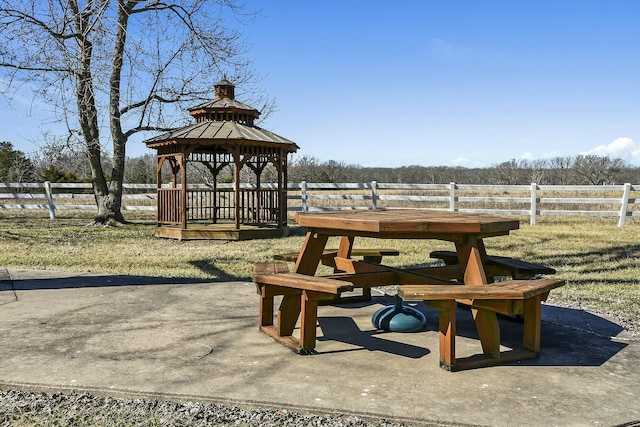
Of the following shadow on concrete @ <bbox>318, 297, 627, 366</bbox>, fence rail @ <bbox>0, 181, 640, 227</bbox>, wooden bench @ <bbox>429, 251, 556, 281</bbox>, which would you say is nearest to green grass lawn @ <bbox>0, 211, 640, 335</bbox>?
shadow on concrete @ <bbox>318, 297, 627, 366</bbox>

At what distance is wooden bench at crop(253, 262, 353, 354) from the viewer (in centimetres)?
378

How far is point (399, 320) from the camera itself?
4.60 metres

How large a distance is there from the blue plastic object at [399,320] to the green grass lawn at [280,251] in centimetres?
185

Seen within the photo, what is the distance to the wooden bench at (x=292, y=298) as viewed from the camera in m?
3.78

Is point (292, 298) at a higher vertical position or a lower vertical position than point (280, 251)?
higher

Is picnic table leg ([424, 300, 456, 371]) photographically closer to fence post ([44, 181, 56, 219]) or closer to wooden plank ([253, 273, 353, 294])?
wooden plank ([253, 273, 353, 294])

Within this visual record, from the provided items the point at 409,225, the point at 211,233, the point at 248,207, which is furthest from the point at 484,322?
the point at 248,207

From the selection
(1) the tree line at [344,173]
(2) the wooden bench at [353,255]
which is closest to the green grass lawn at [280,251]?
(2) the wooden bench at [353,255]

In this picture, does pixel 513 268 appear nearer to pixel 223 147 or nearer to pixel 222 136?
pixel 222 136

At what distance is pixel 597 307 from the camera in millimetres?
5844

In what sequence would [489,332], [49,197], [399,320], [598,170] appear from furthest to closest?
1. [598,170]
2. [49,197]
3. [399,320]
4. [489,332]

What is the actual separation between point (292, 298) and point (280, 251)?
254 inches

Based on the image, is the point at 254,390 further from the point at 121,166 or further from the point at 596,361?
the point at 121,166

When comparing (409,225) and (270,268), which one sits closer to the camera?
(409,225)
